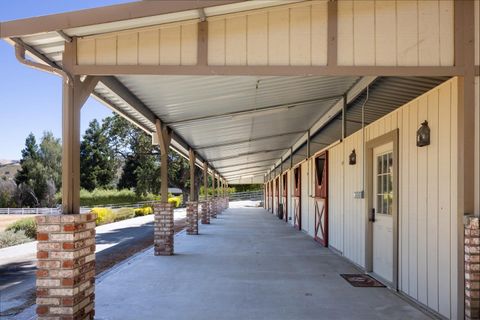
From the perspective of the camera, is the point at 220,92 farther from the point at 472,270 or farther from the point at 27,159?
the point at 27,159

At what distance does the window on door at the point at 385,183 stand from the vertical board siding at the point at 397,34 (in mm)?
2478

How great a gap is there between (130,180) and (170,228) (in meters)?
41.3

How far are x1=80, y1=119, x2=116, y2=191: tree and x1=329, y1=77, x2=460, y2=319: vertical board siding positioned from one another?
4840 cm

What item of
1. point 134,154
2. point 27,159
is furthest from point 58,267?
point 27,159

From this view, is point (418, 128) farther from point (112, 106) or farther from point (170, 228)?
point (170, 228)

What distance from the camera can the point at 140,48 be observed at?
175 inches

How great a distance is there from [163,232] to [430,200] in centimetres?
617

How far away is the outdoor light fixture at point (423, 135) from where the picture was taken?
5082 millimetres

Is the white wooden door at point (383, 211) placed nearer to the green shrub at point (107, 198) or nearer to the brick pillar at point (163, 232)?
the brick pillar at point (163, 232)

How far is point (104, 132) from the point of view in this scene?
5238 cm

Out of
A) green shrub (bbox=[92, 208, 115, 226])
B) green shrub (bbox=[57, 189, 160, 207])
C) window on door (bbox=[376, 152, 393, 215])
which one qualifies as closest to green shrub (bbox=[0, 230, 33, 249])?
green shrub (bbox=[92, 208, 115, 226])

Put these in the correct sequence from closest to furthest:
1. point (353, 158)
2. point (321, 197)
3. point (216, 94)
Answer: point (216, 94)
point (353, 158)
point (321, 197)

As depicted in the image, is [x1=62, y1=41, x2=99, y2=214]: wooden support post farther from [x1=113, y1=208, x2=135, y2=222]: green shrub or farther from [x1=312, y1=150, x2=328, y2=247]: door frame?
[x1=113, y1=208, x2=135, y2=222]: green shrub

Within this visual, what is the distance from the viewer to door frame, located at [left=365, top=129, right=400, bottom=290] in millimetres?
6152
